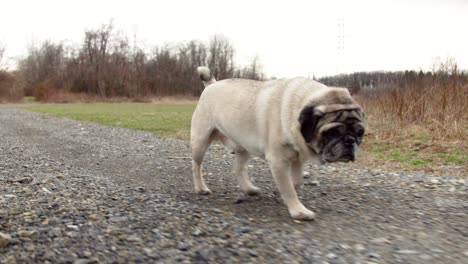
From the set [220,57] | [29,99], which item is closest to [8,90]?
[29,99]

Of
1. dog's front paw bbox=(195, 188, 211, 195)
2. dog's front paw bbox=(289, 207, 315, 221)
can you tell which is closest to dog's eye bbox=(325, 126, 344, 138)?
dog's front paw bbox=(289, 207, 315, 221)

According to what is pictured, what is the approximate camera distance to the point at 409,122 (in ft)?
41.8

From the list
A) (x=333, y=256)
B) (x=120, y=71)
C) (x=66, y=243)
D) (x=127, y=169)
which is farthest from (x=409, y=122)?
(x=120, y=71)

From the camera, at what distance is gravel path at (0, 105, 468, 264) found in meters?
3.34

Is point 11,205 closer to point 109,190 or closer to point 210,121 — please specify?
point 109,190

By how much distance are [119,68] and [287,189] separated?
76785mm

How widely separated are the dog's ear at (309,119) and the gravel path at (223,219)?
0.91 metres

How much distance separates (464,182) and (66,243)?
209 inches

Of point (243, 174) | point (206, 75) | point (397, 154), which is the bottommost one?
point (397, 154)

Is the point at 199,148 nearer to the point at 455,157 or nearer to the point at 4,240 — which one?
the point at 4,240

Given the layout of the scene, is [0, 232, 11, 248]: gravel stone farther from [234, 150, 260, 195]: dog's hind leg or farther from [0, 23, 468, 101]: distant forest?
[0, 23, 468, 101]: distant forest

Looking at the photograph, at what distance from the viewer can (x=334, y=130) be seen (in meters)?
3.96

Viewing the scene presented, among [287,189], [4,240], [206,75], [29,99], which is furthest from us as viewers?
[29,99]

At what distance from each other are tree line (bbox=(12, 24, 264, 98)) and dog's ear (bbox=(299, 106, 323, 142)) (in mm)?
68512
